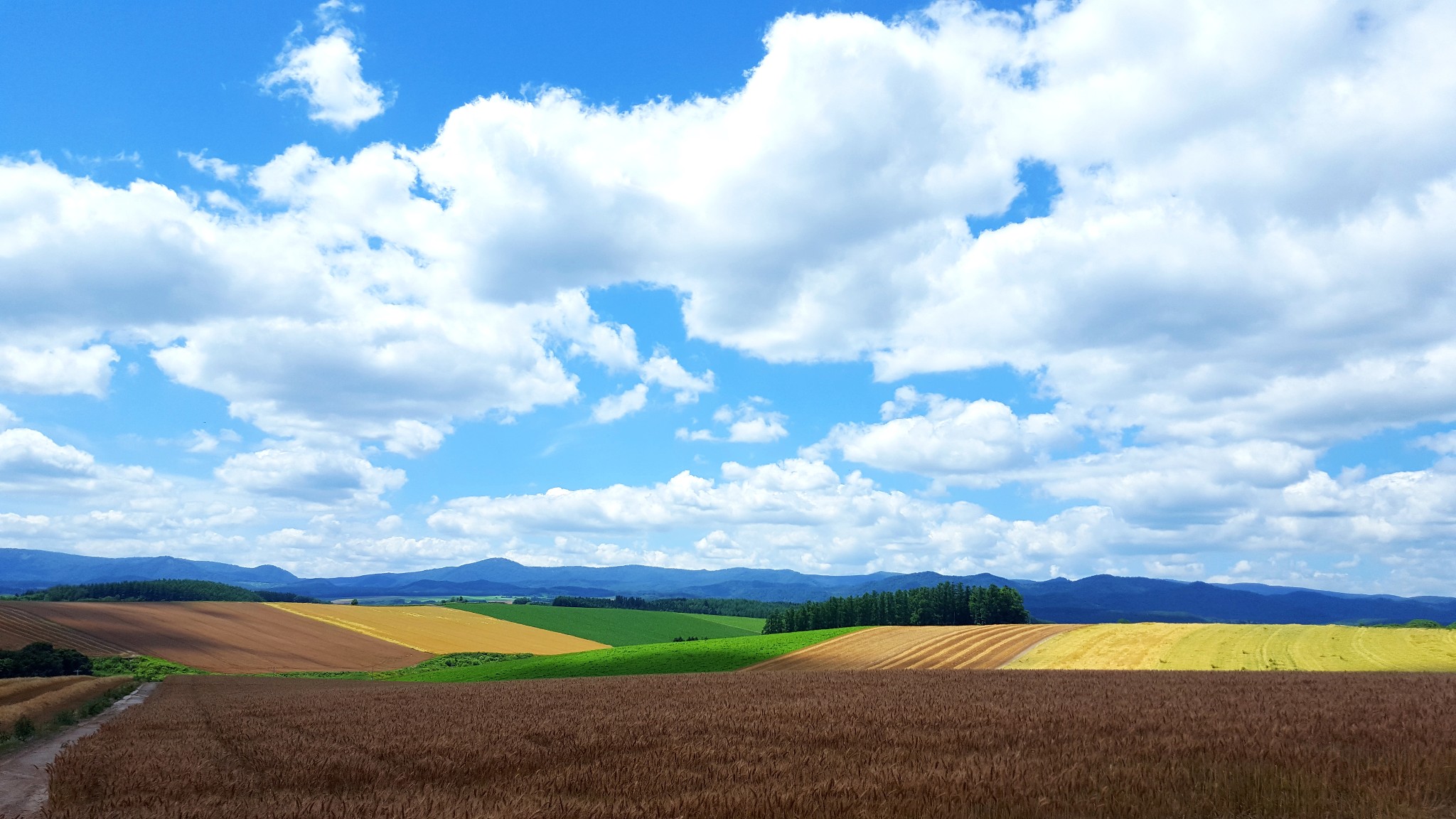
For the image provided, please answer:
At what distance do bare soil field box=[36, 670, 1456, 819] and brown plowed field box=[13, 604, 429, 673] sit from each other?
59588mm

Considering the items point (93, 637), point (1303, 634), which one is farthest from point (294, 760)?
point (93, 637)

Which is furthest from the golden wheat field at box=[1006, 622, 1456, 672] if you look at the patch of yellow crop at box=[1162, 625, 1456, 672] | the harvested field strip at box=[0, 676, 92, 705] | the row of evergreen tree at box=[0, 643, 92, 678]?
the row of evergreen tree at box=[0, 643, 92, 678]

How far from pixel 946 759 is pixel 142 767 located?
39.7 feet

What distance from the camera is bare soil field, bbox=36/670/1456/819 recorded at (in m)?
7.80

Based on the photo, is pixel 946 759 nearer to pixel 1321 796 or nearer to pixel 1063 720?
pixel 1321 796

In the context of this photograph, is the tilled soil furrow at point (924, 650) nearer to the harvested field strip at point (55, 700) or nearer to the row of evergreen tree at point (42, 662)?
the harvested field strip at point (55, 700)

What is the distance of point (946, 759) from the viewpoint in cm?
1006

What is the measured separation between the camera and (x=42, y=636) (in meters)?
70.2

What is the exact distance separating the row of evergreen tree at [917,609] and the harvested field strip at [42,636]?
2687 inches

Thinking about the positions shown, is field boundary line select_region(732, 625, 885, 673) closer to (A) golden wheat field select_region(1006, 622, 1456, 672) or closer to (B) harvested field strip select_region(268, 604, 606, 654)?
(A) golden wheat field select_region(1006, 622, 1456, 672)

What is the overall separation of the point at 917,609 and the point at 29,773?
98183 millimetres

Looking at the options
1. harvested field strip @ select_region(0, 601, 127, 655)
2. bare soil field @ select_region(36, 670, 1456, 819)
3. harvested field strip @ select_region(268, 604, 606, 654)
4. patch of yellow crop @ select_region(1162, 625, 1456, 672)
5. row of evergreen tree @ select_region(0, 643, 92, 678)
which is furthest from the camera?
harvested field strip @ select_region(268, 604, 606, 654)

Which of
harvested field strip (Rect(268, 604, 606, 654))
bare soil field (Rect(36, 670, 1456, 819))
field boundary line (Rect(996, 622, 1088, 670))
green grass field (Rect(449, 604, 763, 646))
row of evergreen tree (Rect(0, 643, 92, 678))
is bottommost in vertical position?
green grass field (Rect(449, 604, 763, 646))

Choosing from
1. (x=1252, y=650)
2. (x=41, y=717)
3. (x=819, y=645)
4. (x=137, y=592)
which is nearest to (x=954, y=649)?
(x=819, y=645)
